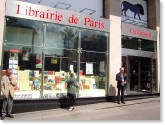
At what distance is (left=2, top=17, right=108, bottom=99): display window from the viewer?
995 centimetres

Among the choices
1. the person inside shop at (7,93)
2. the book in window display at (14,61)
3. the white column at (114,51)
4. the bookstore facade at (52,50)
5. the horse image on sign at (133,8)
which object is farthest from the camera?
the horse image on sign at (133,8)

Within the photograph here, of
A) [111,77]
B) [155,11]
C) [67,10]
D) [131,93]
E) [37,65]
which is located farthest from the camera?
[155,11]

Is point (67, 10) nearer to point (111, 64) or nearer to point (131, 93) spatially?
point (111, 64)

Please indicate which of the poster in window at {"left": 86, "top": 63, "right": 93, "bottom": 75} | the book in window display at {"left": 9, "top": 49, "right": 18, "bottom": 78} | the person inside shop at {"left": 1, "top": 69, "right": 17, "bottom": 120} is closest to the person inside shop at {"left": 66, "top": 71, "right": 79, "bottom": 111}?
the poster in window at {"left": 86, "top": 63, "right": 93, "bottom": 75}

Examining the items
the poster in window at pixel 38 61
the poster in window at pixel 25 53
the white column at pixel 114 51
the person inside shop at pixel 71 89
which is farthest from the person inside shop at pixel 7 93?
Result: the white column at pixel 114 51

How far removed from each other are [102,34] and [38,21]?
11.1ft

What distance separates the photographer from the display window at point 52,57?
32.7ft

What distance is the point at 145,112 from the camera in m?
9.53

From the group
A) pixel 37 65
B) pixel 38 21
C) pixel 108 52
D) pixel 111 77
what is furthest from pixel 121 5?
pixel 37 65

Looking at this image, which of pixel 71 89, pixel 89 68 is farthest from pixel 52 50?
pixel 89 68

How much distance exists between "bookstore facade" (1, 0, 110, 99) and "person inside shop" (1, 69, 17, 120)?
2.35 feet

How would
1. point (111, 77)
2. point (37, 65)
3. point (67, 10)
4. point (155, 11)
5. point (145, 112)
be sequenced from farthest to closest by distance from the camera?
point (155, 11), point (111, 77), point (67, 10), point (37, 65), point (145, 112)

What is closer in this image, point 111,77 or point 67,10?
point 67,10

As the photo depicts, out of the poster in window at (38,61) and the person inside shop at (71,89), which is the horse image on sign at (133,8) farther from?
the poster in window at (38,61)
